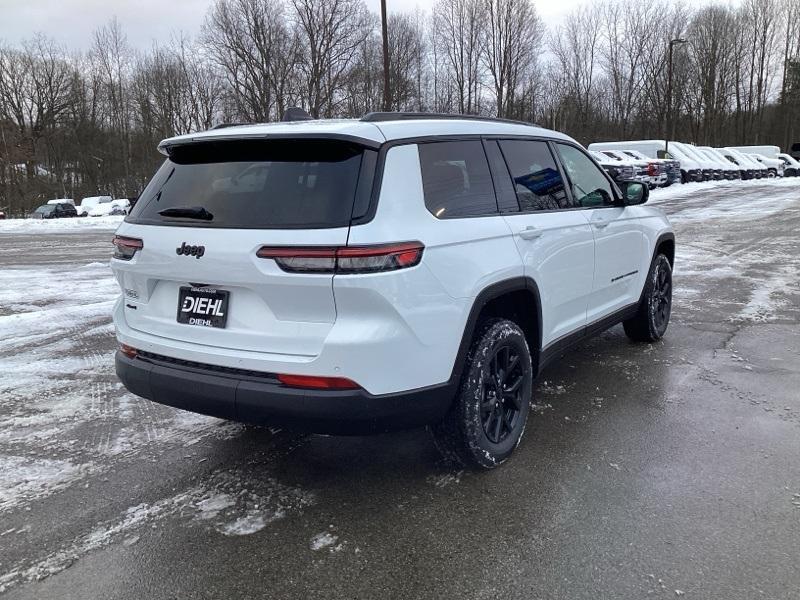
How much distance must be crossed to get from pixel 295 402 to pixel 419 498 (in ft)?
2.92

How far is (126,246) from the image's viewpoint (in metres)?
3.18

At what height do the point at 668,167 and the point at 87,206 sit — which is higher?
the point at 668,167

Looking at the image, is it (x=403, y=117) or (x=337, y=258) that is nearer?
(x=337, y=258)

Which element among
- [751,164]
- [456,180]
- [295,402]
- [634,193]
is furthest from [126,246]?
[751,164]

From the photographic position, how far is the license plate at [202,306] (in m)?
2.81

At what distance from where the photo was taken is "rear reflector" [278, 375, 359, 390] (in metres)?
2.62

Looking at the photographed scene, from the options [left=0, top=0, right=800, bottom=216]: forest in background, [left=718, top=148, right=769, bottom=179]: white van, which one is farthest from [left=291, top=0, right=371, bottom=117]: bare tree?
[left=718, top=148, right=769, bottom=179]: white van

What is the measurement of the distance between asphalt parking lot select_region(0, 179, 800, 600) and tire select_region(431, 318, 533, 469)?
15 cm

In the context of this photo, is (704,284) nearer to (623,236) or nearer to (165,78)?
(623,236)

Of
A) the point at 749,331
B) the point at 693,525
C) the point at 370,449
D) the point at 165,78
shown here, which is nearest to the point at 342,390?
the point at 370,449

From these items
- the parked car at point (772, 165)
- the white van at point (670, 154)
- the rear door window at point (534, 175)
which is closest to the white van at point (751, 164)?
the parked car at point (772, 165)

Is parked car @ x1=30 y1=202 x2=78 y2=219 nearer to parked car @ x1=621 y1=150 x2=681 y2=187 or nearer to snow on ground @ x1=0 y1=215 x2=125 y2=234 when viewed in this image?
snow on ground @ x1=0 y1=215 x2=125 y2=234

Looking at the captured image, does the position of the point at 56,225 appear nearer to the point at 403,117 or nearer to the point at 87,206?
the point at 87,206

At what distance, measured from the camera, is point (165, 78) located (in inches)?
1967
